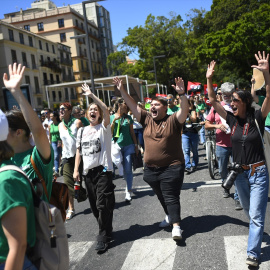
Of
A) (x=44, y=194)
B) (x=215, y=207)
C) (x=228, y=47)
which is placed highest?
(x=228, y=47)

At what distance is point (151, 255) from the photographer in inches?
159

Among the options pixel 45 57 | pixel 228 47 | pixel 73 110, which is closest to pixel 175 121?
pixel 73 110

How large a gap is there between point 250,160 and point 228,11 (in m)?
35.8

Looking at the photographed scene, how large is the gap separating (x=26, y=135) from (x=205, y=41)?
3504 centimetres

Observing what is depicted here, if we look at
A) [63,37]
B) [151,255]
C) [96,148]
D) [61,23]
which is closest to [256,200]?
[151,255]

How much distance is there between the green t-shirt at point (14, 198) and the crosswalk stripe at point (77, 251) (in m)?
2.34

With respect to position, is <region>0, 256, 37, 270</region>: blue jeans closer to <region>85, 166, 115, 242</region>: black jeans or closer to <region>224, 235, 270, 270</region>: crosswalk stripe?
<region>224, 235, 270, 270</region>: crosswalk stripe

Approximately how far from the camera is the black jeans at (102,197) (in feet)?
15.1

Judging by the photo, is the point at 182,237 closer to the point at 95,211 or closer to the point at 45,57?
the point at 95,211

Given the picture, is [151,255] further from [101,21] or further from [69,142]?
[101,21]

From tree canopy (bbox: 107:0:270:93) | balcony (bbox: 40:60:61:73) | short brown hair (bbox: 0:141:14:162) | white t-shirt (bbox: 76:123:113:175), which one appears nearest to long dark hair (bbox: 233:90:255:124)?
white t-shirt (bbox: 76:123:113:175)

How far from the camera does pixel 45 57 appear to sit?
5734 centimetres

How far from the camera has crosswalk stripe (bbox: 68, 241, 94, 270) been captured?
4141 millimetres

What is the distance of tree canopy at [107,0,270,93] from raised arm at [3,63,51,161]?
96.2 ft
